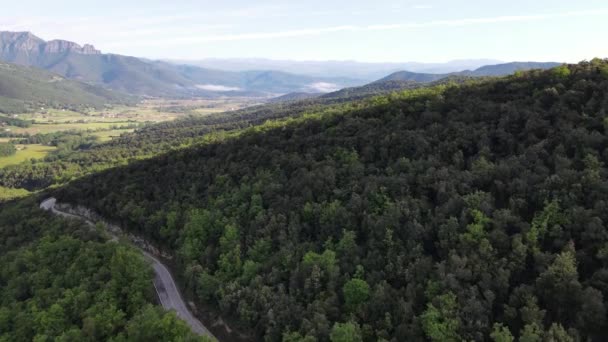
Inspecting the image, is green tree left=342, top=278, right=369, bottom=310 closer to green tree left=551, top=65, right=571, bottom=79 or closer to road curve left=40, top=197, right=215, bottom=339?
road curve left=40, top=197, right=215, bottom=339

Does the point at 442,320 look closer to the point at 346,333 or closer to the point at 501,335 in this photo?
the point at 501,335

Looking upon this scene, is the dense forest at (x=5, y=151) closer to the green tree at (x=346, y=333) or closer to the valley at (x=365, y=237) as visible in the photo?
the valley at (x=365, y=237)

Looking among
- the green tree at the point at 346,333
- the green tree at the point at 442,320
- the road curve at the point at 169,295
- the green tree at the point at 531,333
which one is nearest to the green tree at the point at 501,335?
the green tree at the point at 531,333

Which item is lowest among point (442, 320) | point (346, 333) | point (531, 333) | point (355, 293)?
point (346, 333)

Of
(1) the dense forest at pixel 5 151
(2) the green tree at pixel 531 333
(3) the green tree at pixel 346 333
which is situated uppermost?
(2) the green tree at pixel 531 333

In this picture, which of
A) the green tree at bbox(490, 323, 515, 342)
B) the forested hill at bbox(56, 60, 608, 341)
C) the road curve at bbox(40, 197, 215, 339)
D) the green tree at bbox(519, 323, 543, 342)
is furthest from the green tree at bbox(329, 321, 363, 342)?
the road curve at bbox(40, 197, 215, 339)

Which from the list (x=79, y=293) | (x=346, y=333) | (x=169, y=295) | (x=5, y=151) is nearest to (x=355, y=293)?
(x=346, y=333)

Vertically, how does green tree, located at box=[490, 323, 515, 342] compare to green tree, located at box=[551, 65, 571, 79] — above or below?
below
